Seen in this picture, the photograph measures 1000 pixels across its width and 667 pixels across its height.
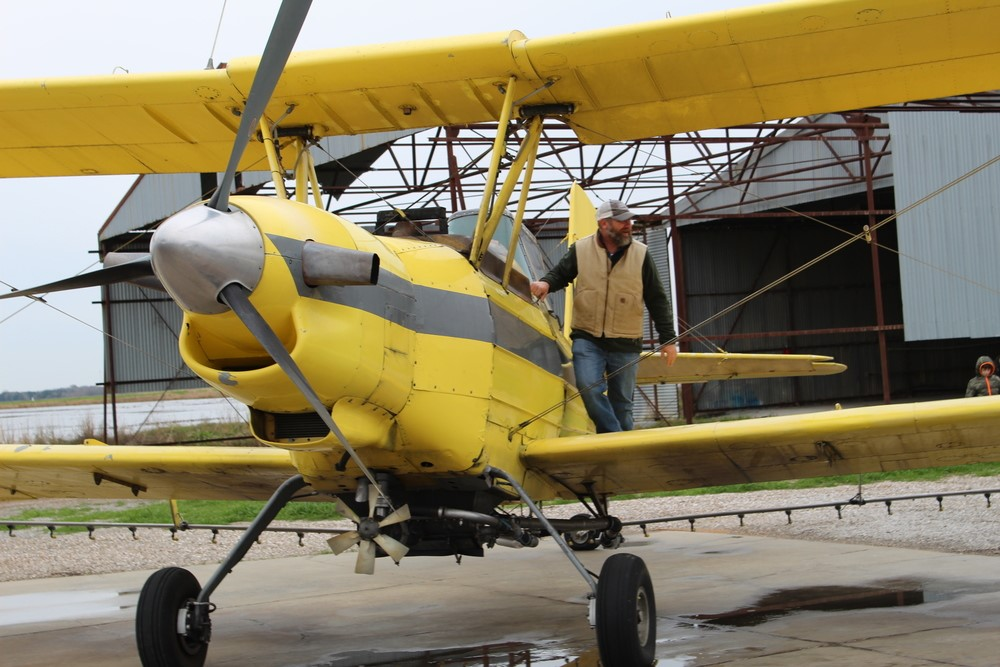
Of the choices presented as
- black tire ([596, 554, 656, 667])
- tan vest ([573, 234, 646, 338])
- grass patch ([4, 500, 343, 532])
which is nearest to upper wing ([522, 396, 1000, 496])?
black tire ([596, 554, 656, 667])

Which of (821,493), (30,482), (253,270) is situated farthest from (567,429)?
(821,493)

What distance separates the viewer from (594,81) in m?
6.26

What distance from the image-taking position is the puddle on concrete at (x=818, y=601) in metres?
6.30

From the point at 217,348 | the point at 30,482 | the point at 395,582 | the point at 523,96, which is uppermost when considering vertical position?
the point at 523,96

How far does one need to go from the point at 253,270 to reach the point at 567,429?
124 inches

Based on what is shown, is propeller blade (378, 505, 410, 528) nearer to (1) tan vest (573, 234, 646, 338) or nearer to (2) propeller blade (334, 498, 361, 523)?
(2) propeller blade (334, 498, 361, 523)

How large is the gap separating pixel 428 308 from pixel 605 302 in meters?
1.73

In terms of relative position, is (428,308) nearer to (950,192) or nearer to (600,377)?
(600,377)

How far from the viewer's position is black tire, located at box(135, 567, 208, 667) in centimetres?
527

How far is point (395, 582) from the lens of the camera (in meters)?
8.62

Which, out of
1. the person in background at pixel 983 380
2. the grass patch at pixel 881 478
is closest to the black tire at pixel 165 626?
the grass patch at pixel 881 478

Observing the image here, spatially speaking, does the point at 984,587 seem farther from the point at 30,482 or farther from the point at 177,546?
the point at 177,546

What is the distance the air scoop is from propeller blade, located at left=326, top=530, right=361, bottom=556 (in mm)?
1588

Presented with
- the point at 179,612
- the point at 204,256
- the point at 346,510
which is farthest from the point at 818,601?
the point at 204,256
